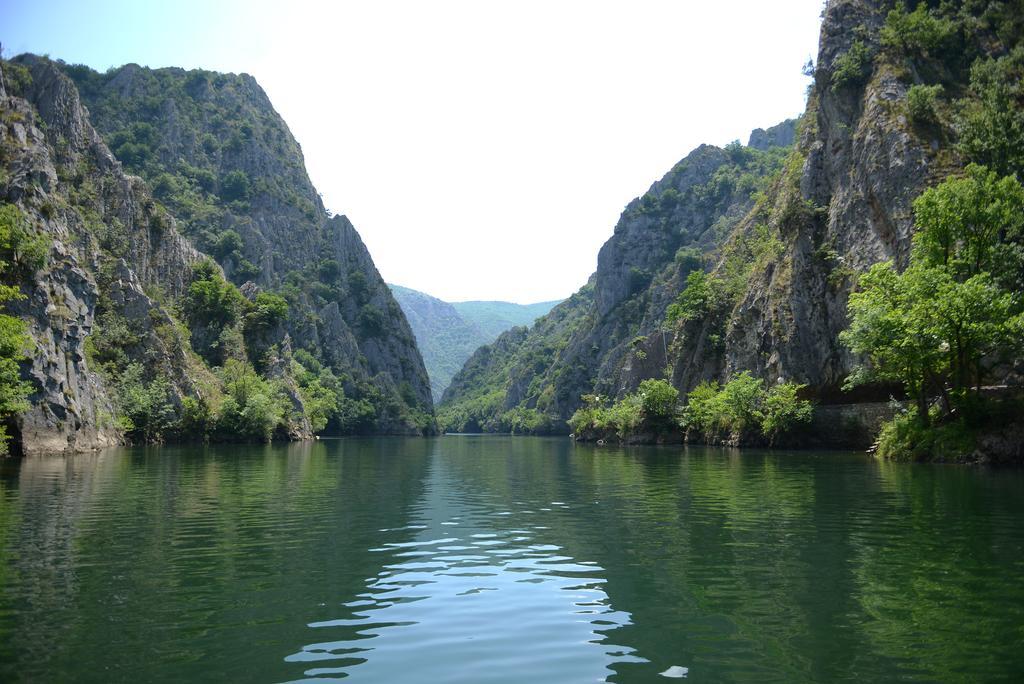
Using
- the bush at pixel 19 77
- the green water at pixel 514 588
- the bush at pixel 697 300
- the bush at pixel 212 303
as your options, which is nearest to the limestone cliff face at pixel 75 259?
the bush at pixel 19 77

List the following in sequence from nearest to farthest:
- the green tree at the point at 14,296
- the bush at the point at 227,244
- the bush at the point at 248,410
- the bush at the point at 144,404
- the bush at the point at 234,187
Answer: the green tree at the point at 14,296 → the bush at the point at 144,404 → the bush at the point at 248,410 → the bush at the point at 227,244 → the bush at the point at 234,187

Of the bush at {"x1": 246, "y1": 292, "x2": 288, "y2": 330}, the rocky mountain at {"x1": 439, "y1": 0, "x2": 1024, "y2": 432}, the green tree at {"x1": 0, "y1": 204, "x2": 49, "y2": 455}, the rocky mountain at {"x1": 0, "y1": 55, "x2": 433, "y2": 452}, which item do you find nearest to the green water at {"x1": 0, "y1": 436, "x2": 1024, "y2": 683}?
Answer: the green tree at {"x1": 0, "y1": 204, "x2": 49, "y2": 455}

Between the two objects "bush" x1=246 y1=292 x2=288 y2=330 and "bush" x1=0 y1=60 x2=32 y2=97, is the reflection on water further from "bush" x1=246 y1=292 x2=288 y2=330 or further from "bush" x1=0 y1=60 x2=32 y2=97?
"bush" x1=0 y1=60 x2=32 y2=97

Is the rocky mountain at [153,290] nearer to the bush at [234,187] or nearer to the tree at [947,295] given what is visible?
the bush at [234,187]

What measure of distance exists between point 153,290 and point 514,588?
116709mm

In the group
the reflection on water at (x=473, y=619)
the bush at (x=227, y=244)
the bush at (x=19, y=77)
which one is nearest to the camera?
the reflection on water at (x=473, y=619)

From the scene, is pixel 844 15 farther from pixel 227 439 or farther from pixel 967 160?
pixel 227 439

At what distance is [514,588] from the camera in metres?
14.1

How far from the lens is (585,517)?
78.9ft

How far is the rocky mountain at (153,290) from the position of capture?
7194 centimetres

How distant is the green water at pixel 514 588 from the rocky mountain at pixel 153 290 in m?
50.4

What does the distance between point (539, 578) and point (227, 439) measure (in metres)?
94.2

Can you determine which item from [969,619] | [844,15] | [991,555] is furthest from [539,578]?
[844,15]

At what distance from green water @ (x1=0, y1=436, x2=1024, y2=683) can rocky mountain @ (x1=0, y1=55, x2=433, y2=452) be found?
50400 mm
